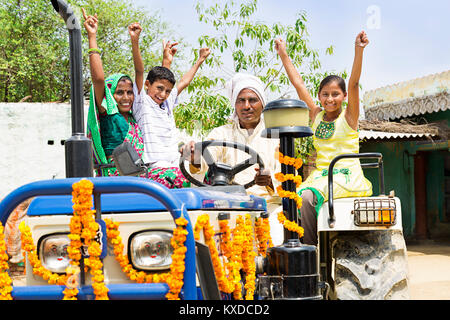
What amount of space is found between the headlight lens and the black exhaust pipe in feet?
2.03

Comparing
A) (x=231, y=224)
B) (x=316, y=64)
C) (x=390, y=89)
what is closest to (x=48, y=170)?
(x=316, y=64)

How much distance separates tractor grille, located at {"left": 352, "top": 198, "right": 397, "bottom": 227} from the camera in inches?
125

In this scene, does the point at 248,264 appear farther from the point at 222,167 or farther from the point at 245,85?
the point at 245,85

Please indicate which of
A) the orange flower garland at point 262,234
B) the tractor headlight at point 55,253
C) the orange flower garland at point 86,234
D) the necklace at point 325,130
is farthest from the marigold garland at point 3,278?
the necklace at point 325,130

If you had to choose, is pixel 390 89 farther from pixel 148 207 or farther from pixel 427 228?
pixel 148 207

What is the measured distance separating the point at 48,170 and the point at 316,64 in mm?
7352

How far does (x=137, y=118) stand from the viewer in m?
3.82

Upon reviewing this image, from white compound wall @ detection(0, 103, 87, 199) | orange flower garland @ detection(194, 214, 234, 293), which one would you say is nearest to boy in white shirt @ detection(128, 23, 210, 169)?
orange flower garland @ detection(194, 214, 234, 293)

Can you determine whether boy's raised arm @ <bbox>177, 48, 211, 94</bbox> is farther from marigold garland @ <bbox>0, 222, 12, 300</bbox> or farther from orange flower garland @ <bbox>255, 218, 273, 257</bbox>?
marigold garland @ <bbox>0, 222, 12, 300</bbox>

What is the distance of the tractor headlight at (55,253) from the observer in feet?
7.35

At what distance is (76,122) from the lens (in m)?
2.71

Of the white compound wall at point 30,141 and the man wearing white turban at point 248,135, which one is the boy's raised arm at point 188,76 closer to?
the man wearing white turban at point 248,135

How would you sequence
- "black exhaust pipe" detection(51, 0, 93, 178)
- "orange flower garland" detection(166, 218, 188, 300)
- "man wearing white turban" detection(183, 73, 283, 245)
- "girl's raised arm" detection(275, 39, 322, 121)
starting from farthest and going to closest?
1. "girl's raised arm" detection(275, 39, 322, 121)
2. "man wearing white turban" detection(183, 73, 283, 245)
3. "black exhaust pipe" detection(51, 0, 93, 178)
4. "orange flower garland" detection(166, 218, 188, 300)

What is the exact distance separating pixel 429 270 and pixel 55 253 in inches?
317
